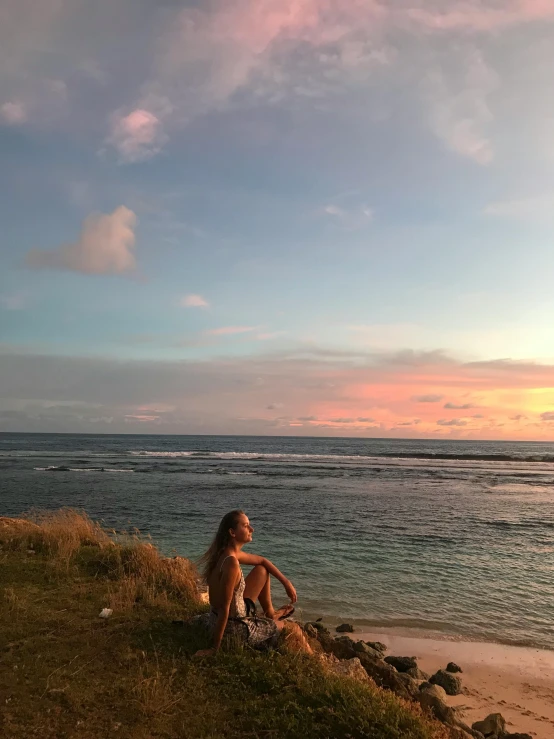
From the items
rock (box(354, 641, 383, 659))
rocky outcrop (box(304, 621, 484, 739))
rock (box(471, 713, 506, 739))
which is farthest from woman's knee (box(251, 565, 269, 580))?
rock (box(471, 713, 506, 739))

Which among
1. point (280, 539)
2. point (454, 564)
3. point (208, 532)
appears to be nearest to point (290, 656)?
point (454, 564)

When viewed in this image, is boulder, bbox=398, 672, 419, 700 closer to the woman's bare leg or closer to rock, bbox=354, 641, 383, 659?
rock, bbox=354, 641, 383, 659

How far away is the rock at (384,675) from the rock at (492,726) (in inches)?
36.8

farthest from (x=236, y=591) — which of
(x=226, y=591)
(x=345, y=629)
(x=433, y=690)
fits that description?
(x=345, y=629)

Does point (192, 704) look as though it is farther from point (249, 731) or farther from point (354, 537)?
point (354, 537)

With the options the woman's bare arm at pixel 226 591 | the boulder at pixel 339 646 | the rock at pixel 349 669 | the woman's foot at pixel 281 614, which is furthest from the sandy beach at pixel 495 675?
the woman's bare arm at pixel 226 591

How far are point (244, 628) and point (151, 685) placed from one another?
4.08ft

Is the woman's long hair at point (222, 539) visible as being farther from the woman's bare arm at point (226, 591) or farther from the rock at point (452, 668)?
the rock at point (452, 668)

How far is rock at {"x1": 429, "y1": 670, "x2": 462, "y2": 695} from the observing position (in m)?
7.98

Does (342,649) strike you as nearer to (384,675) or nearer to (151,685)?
(384,675)

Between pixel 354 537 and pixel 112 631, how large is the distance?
45.8 feet

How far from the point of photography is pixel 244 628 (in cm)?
623

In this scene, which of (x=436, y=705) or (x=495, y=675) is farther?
(x=495, y=675)

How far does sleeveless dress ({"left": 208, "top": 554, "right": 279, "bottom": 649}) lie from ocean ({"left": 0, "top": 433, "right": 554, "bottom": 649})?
5280mm
